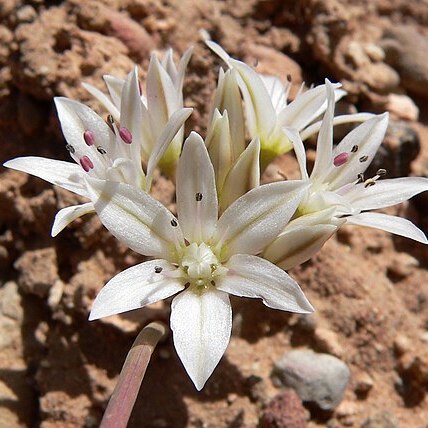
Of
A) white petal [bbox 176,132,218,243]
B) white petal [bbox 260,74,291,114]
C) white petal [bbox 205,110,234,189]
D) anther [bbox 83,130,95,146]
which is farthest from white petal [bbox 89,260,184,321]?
white petal [bbox 260,74,291,114]

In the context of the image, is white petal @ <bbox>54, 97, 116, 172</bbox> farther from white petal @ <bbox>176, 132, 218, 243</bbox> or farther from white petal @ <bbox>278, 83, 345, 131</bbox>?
white petal @ <bbox>278, 83, 345, 131</bbox>

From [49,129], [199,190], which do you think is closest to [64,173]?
[199,190]

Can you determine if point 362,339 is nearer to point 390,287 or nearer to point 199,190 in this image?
point 390,287

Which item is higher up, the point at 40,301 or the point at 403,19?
the point at 403,19

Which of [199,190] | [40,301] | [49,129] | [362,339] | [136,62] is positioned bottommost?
[40,301]

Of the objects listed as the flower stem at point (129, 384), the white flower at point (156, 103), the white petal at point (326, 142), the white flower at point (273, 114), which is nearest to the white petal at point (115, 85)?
the white flower at point (156, 103)

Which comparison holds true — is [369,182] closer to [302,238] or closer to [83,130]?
[302,238]

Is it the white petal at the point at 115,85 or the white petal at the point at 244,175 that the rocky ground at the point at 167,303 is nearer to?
the white petal at the point at 115,85

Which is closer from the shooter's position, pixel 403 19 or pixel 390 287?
pixel 390 287
